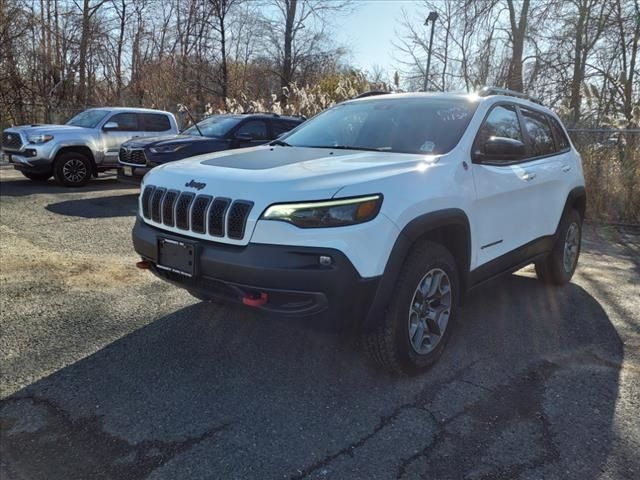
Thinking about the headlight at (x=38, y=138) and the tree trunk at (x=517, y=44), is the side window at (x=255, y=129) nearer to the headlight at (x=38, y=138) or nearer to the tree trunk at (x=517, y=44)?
the headlight at (x=38, y=138)

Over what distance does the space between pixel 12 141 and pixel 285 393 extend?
10.2 meters

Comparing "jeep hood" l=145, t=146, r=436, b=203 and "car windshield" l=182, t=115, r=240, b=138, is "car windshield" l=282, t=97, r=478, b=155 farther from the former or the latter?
"car windshield" l=182, t=115, r=240, b=138

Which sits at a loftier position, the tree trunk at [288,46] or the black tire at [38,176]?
the tree trunk at [288,46]

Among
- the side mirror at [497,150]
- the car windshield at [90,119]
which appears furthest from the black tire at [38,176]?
the side mirror at [497,150]

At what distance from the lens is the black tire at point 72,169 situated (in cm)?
1046

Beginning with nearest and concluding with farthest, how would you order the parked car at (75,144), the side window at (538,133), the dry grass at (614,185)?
the side window at (538,133) → the dry grass at (614,185) → the parked car at (75,144)

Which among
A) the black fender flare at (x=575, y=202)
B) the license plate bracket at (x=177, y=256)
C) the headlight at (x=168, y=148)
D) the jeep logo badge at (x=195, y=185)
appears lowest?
the license plate bracket at (x=177, y=256)

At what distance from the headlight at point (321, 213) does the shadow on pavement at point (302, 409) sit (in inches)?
24.6

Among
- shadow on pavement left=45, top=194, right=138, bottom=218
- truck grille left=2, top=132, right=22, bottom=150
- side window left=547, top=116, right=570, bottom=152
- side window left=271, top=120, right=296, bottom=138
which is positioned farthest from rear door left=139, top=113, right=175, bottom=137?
side window left=547, top=116, right=570, bottom=152

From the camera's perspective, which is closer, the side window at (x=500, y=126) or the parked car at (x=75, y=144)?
the side window at (x=500, y=126)

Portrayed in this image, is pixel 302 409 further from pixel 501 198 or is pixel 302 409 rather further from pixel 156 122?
pixel 156 122

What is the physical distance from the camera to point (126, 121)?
1155 centimetres

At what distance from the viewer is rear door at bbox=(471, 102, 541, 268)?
11.7 feet

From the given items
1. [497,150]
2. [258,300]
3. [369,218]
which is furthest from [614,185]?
[258,300]
